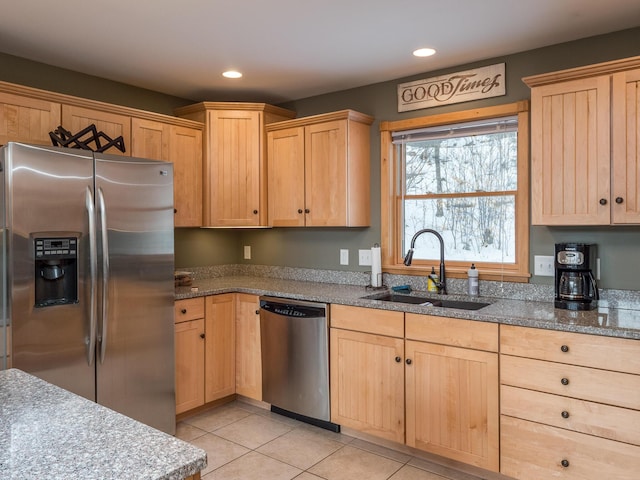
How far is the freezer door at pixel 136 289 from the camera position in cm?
274

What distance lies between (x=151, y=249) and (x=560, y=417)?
7.82 ft

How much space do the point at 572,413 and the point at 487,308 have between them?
26.0 inches

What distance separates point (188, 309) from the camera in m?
3.35

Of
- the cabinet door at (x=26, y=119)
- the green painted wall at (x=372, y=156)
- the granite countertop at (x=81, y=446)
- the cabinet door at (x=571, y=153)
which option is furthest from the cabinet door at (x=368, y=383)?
the cabinet door at (x=26, y=119)

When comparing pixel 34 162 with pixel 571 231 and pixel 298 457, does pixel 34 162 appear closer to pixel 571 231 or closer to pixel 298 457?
pixel 298 457

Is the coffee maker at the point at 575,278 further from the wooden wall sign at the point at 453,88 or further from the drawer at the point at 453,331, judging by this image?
the wooden wall sign at the point at 453,88

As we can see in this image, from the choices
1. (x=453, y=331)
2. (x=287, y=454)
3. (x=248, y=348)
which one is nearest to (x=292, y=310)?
(x=248, y=348)

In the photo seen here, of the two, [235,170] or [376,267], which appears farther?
[235,170]

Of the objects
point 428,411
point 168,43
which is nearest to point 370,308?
point 428,411

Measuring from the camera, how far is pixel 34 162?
2473 millimetres

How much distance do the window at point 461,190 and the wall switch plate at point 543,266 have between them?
Result: 0.21 ft

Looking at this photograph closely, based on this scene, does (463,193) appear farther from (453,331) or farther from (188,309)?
(188,309)

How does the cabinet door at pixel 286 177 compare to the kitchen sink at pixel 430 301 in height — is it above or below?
above

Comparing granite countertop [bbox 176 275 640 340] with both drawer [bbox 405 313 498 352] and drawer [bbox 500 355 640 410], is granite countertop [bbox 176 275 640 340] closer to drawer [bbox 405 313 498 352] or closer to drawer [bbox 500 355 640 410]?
drawer [bbox 405 313 498 352]
